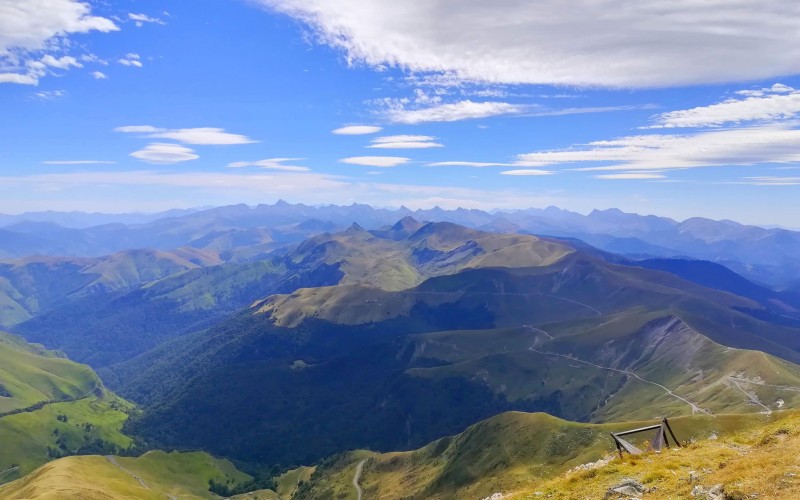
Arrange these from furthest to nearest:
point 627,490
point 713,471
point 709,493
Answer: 1. point 627,490
2. point 713,471
3. point 709,493

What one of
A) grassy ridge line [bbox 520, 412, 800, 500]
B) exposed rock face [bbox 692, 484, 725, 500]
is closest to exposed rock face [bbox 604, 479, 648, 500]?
grassy ridge line [bbox 520, 412, 800, 500]

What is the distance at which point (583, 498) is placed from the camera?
138 ft

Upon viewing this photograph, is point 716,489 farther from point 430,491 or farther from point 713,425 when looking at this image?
point 430,491

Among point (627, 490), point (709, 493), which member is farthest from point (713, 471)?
point (627, 490)

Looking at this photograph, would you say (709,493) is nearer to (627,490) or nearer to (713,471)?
(713,471)

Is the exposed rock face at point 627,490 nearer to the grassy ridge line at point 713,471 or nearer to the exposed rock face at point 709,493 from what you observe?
the grassy ridge line at point 713,471

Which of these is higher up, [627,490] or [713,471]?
[713,471]

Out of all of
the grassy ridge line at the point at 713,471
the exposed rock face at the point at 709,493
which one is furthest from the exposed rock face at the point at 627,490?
the exposed rock face at the point at 709,493

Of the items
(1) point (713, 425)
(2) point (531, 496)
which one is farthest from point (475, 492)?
(2) point (531, 496)

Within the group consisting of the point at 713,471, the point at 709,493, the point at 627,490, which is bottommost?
the point at 627,490

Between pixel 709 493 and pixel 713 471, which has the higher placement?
pixel 709 493

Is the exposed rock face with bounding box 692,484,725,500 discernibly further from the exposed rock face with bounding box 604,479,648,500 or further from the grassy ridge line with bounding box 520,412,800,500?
the exposed rock face with bounding box 604,479,648,500

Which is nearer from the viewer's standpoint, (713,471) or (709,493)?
(709,493)

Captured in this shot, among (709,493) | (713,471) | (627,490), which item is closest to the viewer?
(709,493)
